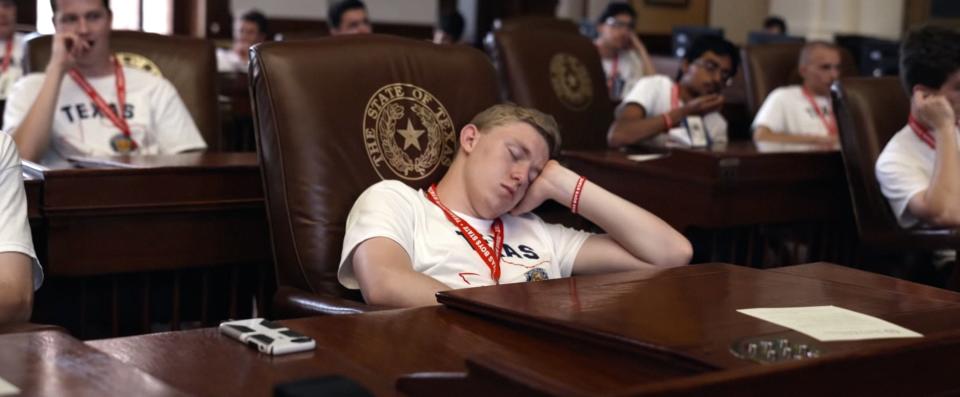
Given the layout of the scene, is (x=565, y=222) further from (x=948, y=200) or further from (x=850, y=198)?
(x=850, y=198)

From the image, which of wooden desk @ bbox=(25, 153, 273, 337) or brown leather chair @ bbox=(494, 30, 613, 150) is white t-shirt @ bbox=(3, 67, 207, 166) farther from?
brown leather chair @ bbox=(494, 30, 613, 150)

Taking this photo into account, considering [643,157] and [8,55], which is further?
[8,55]

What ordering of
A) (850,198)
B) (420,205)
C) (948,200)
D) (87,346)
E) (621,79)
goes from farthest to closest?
(621,79) < (850,198) < (948,200) < (420,205) < (87,346)

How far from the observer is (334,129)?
241cm

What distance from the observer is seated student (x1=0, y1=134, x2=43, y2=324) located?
187cm

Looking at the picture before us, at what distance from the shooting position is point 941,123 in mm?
3230

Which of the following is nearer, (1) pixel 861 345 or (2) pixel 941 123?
(1) pixel 861 345

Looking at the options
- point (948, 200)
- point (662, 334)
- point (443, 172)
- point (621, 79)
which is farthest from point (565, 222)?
point (621, 79)

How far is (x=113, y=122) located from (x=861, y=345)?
248cm

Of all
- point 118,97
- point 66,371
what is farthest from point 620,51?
point 66,371

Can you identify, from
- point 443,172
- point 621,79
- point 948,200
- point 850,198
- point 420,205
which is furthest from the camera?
point 621,79

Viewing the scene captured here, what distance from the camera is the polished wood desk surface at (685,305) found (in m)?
1.39

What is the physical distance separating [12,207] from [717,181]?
197 centimetres

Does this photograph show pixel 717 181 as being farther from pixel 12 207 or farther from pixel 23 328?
pixel 23 328
